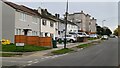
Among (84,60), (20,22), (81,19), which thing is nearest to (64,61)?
(84,60)

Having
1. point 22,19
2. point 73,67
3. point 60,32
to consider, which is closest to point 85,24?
point 60,32

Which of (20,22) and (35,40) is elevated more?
(20,22)

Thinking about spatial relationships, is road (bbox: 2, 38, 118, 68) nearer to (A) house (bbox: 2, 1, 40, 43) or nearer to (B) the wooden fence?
(B) the wooden fence

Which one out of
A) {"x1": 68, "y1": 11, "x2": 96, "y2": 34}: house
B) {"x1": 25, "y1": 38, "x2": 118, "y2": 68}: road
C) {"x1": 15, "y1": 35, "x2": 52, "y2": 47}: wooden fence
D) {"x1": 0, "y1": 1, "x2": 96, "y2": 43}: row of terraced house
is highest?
{"x1": 68, "y1": 11, "x2": 96, "y2": 34}: house

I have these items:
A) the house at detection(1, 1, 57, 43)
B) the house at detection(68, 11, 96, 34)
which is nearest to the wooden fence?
the house at detection(1, 1, 57, 43)

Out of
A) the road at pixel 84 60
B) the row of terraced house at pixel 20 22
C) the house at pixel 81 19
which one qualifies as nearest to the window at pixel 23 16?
the row of terraced house at pixel 20 22

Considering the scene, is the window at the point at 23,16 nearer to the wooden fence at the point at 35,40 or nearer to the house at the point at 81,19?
the wooden fence at the point at 35,40

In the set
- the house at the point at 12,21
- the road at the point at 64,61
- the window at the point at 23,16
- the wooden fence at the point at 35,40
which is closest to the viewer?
the road at the point at 64,61

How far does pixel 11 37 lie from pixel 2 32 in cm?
147

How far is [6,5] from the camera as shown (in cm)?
4975

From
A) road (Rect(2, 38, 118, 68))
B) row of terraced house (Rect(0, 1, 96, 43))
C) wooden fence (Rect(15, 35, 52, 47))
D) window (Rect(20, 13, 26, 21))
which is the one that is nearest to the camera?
road (Rect(2, 38, 118, 68))

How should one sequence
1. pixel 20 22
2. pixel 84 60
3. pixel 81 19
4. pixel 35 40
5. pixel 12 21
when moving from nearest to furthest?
pixel 84 60 → pixel 35 40 → pixel 12 21 → pixel 20 22 → pixel 81 19

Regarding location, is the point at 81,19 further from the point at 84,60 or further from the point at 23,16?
the point at 84,60

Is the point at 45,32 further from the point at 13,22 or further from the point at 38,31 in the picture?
the point at 13,22
